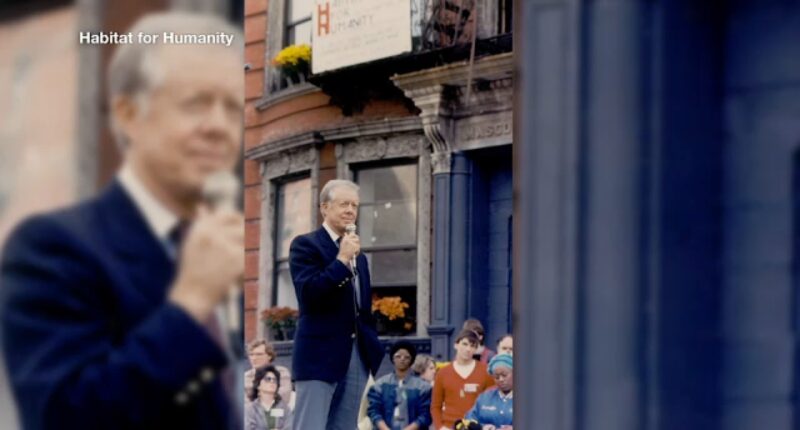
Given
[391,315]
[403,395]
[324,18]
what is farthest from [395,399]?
[324,18]

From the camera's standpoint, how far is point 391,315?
15.1 feet

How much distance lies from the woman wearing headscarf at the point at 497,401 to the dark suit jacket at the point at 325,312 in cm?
40

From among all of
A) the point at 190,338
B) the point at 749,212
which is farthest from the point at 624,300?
the point at 190,338

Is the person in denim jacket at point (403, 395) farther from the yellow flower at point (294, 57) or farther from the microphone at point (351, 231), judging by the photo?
the yellow flower at point (294, 57)

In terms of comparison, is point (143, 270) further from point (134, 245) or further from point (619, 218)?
point (619, 218)

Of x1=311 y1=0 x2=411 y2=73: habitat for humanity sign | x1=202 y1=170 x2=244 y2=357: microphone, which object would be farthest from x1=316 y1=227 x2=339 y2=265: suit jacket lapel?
x1=202 y1=170 x2=244 y2=357: microphone

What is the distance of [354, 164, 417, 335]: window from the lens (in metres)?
4.54

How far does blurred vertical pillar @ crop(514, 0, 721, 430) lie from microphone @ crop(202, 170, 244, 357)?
0.84 metres

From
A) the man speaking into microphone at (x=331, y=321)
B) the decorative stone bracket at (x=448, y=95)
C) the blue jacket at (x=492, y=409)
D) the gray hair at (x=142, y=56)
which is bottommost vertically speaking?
the blue jacket at (x=492, y=409)

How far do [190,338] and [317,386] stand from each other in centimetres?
265

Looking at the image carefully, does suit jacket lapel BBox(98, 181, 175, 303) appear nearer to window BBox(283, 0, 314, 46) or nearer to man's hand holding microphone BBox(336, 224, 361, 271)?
man's hand holding microphone BBox(336, 224, 361, 271)

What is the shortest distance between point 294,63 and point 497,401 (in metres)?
1.23

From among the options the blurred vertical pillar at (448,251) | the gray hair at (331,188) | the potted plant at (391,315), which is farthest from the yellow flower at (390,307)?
the gray hair at (331,188)

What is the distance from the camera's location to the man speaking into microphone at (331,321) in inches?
167
